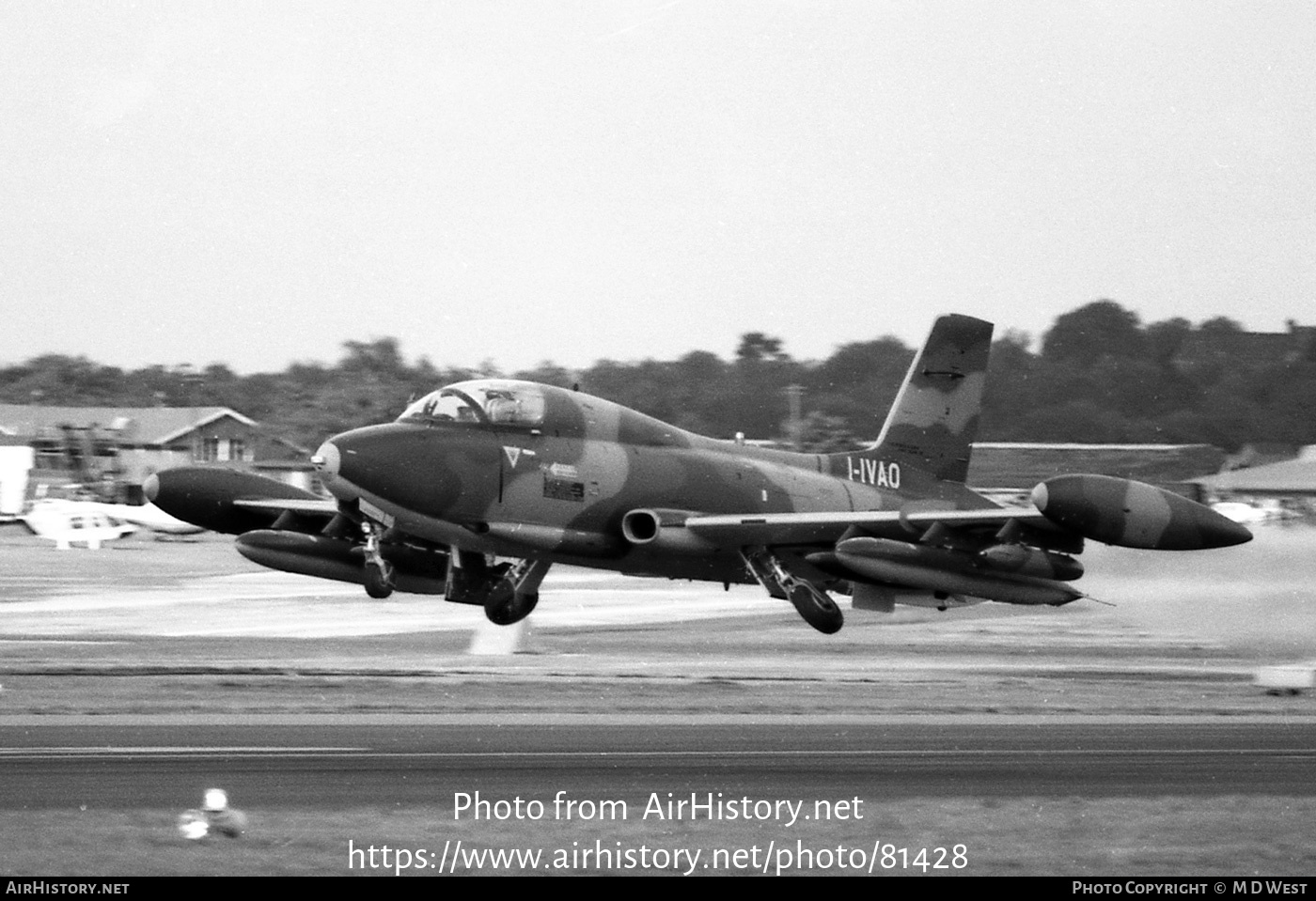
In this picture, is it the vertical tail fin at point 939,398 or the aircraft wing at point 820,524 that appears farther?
the vertical tail fin at point 939,398

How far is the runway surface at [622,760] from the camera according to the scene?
1315cm

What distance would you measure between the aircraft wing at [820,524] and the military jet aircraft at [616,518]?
24 millimetres

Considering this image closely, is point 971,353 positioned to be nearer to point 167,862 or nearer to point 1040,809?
point 1040,809

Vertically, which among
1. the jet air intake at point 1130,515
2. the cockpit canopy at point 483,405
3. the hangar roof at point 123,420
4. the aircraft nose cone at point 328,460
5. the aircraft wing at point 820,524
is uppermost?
the cockpit canopy at point 483,405

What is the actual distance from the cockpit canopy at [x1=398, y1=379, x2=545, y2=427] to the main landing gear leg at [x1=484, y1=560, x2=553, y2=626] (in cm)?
184

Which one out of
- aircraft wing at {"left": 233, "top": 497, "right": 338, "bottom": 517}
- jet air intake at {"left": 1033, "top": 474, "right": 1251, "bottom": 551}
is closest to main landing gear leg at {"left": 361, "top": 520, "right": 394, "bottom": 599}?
aircraft wing at {"left": 233, "top": 497, "right": 338, "bottom": 517}

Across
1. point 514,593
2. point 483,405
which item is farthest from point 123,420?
point 483,405

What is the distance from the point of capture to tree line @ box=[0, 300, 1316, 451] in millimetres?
38875

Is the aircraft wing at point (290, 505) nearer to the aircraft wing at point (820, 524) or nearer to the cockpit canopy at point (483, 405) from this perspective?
the cockpit canopy at point (483, 405)

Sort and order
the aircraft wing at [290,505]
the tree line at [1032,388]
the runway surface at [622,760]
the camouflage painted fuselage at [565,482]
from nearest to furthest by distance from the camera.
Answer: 1. the runway surface at [622,760]
2. the camouflage painted fuselage at [565,482]
3. the aircraft wing at [290,505]
4. the tree line at [1032,388]

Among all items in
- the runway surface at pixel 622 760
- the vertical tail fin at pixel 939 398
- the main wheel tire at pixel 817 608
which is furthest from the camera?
the vertical tail fin at pixel 939 398

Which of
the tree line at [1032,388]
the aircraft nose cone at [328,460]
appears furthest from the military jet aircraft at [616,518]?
the tree line at [1032,388]
